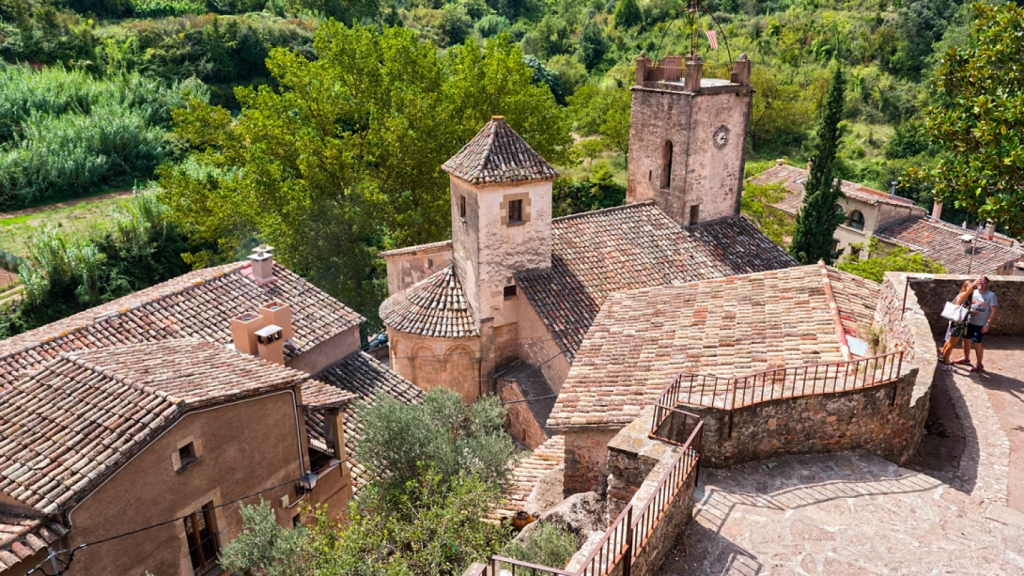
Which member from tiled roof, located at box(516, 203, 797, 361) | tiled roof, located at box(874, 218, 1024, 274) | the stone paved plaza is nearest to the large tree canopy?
tiled roof, located at box(516, 203, 797, 361)

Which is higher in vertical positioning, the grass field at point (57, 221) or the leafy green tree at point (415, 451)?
the leafy green tree at point (415, 451)

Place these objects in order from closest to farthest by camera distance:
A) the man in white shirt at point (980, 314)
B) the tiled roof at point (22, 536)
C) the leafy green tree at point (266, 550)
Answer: the tiled roof at point (22, 536), the leafy green tree at point (266, 550), the man in white shirt at point (980, 314)

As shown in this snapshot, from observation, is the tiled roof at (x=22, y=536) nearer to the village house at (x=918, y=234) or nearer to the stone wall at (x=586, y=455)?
the stone wall at (x=586, y=455)

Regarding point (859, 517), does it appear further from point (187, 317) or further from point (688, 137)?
point (688, 137)

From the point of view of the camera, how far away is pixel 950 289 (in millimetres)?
12086

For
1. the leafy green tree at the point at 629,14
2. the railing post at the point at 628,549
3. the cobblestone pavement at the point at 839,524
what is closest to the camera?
the railing post at the point at 628,549

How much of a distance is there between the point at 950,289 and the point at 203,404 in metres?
12.9

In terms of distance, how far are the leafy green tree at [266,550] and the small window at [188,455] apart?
1.48 metres

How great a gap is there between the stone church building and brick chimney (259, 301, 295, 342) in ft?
12.9

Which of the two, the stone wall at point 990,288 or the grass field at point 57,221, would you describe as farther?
the grass field at point 57,221

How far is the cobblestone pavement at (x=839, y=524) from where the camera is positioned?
647 centimetres

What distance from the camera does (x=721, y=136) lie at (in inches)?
852

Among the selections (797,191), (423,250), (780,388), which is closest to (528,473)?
(780,388)

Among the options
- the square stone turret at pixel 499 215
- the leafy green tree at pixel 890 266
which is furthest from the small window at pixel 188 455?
the leafy green tree at pixel 890 266
